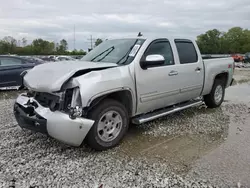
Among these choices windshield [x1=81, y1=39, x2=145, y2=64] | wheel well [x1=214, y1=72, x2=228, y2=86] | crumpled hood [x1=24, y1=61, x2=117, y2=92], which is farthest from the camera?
wheel well [x1=214, y1=72, x2=228, y2=86]

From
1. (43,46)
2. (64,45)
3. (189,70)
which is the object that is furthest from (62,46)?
(189,70)

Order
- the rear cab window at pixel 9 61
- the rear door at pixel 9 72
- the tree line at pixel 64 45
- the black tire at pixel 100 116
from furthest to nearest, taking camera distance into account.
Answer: the tree line at pixel 64 45 < the rear cab window at pixel 9 61 < the rear door at pixel 9 72 < the black tire at pixel 100 116

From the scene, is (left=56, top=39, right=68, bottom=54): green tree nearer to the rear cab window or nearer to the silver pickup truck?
the rear cab window

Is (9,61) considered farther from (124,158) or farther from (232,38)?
(232,38)

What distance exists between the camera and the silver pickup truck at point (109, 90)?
3510 millimetres

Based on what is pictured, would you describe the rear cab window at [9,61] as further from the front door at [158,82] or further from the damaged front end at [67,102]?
the front door at [158,82]

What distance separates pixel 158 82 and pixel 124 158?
5.12 feet

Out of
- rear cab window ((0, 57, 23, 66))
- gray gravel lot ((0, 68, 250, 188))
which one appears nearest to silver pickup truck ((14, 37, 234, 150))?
gray gravel lot ((0, 68, 250, 188))

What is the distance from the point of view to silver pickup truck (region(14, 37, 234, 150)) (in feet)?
11.5

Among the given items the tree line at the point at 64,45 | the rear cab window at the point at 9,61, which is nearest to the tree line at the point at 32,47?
the tree line at the point at 64,45

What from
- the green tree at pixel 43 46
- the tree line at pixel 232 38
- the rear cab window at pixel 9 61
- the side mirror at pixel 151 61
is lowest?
the rear cab window at pixel 9 61

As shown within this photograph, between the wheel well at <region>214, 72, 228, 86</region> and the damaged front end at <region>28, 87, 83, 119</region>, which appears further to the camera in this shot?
the wheel well at <region>214, 72, 228, 86</region>

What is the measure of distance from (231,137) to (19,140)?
145 inches

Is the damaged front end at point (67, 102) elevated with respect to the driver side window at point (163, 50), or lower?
lower
